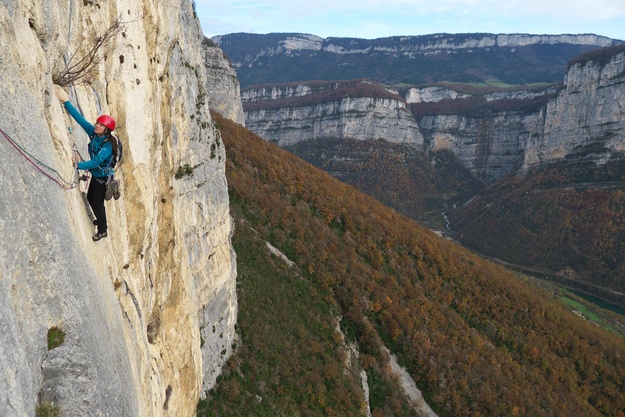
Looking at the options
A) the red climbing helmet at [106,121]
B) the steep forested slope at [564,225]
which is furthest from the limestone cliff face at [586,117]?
the red climbing helmet at [106,121]

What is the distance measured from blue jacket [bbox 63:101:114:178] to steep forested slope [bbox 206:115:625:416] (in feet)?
67.9

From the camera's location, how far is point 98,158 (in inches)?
281

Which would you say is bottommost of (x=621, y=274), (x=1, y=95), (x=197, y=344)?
(x=621, y=274)

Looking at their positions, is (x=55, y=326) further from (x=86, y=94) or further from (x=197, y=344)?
(x=197, y=344)

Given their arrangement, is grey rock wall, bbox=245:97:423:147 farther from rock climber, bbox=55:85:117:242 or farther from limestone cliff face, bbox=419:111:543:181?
rock climber, bbox=55:85:117:242

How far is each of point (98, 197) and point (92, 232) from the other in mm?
692

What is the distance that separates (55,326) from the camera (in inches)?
210

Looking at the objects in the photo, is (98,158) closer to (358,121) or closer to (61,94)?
(61,94)

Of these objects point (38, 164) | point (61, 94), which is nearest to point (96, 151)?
point (61, 94)

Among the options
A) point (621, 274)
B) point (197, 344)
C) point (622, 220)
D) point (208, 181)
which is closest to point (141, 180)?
point (197, 344)

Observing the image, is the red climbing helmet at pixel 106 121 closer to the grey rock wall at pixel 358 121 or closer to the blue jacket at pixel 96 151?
the blue jacket at pixel 96 151

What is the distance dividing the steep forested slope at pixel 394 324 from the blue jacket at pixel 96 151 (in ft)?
67.9

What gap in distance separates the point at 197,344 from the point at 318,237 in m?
27.7

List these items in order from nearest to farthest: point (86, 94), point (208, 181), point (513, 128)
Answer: point (86, 94), point (208, 181), point (513, 128)
